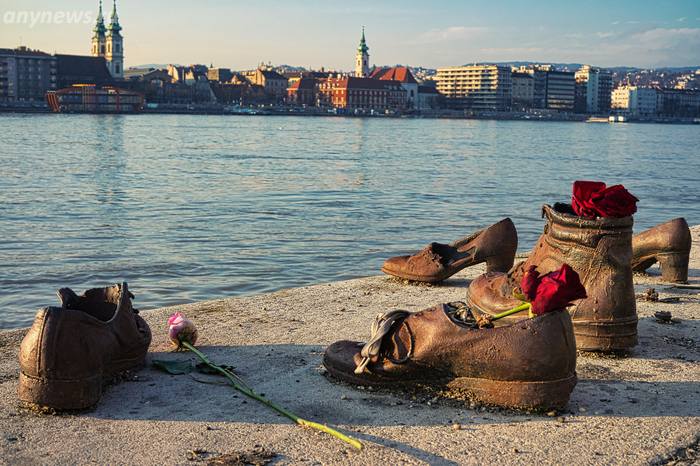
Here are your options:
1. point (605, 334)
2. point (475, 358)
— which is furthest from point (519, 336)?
point (605, 334)

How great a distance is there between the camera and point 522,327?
4.34 m

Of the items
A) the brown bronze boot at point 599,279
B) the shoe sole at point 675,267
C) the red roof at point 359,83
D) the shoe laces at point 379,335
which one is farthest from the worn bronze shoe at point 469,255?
the red roof at point 359,83

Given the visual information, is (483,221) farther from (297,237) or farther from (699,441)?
(699,441)

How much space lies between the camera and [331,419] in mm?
4211

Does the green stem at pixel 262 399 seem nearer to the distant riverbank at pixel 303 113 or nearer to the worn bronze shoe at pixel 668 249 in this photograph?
the worn bronze shoe at pixel 668 249

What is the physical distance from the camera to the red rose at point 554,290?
4223mm

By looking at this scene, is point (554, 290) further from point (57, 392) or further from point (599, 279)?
point (57, 392)

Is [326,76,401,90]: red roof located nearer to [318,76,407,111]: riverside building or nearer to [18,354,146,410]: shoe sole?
[318,76,407,111]: riverside building

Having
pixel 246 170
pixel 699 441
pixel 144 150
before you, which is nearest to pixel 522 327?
pixel 699 441

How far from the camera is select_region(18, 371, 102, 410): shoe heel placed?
13.7ft

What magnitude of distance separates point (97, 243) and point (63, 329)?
931 cm

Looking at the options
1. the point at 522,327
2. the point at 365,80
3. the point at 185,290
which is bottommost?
the point at 185,290

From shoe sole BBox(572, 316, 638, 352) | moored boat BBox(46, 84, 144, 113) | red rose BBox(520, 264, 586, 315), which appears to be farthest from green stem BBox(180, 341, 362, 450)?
moored boat BBox(46, 84, 144, 113)

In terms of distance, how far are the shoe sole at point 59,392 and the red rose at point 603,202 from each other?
3.01 metres
